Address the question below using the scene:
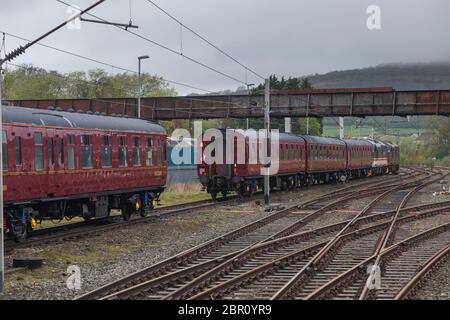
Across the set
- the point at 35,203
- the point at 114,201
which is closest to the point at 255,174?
the point at 114,201

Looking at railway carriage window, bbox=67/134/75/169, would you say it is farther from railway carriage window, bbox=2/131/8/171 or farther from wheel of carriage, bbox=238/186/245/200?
wheel of carriage, bbox=238/186/245/200

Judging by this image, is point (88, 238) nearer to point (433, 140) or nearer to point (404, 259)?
point (404, 259)

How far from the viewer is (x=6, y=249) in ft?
58.8

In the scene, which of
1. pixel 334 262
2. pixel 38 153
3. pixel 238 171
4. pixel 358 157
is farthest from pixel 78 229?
pixel 358 157

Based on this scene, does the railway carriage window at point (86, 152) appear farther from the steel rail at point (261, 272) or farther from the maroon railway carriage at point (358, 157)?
the maroon railway carriage at point (358, 157)

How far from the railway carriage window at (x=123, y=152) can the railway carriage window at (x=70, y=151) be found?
320cm

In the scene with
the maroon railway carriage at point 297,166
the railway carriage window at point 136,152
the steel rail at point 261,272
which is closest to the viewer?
the steel rail at point 261,272

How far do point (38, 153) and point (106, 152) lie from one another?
13.8ft

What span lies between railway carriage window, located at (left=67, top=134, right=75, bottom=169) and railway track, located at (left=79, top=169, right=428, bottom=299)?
4.57 meters

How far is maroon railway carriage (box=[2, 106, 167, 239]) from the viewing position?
60.6 ft

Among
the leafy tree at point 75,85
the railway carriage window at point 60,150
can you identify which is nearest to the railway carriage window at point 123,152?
the railway carriage window at point 60,150

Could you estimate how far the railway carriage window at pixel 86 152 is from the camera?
21859mm
